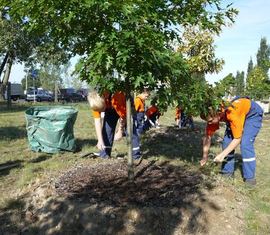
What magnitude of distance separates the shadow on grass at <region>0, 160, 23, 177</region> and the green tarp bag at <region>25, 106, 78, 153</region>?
1.05m

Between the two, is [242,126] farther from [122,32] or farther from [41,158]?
[41,158]

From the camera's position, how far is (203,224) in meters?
4.92

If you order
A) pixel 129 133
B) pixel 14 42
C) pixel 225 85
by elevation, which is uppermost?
pixel 14 42

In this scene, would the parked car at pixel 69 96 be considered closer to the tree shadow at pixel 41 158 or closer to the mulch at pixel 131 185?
the tree shadow at pixel 41 158

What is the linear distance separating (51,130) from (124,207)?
4839 mm

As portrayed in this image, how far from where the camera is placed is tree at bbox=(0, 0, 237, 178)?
183 inches

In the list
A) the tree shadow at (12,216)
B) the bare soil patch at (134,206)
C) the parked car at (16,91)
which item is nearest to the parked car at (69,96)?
the parked car at (16,91)

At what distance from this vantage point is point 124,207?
503cm

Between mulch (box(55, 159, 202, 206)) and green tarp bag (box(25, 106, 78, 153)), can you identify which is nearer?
mulch (box(55, 159, 202, 206))

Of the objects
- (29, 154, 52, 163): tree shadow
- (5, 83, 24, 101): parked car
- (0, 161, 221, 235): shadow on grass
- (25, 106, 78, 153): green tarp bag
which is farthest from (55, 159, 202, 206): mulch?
(5, 83, 24, 101): parked car

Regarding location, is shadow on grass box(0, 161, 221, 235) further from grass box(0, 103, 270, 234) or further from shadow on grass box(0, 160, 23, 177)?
shadow on grass box(0, 160, 23, 177)

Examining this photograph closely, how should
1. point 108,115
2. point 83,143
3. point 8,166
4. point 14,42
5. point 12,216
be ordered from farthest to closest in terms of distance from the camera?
1. point 14,42
2. point 83,143
3. point 8,166
4. point 108,115
5. point 12,216

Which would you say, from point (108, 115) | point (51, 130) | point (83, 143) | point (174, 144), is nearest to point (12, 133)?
point (83, 143)

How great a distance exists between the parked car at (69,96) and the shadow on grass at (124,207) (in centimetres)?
4334
